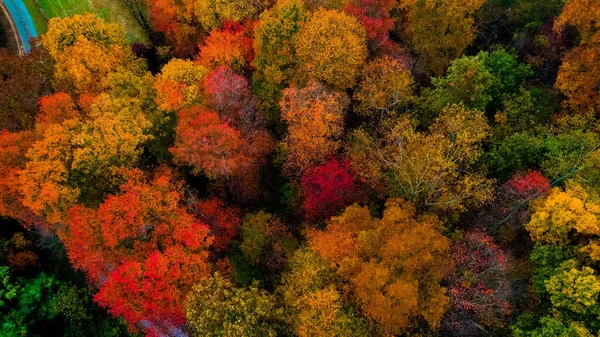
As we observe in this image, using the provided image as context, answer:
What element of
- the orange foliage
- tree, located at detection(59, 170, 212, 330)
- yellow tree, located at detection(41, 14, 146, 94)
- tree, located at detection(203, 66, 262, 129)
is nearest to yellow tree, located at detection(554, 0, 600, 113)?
tree, located at detection(203, 66, 262, 129)

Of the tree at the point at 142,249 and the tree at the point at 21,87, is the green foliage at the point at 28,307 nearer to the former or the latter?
the tree at the point at 142,249

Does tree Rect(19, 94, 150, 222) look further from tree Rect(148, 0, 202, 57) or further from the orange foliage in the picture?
tree Rect(148, 0, 202, 57)

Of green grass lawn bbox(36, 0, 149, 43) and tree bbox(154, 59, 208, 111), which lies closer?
tree bbox(154, 59, 208, 111)

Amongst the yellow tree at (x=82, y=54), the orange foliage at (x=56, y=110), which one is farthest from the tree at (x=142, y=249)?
the yellow tree at (x=82, y=54)

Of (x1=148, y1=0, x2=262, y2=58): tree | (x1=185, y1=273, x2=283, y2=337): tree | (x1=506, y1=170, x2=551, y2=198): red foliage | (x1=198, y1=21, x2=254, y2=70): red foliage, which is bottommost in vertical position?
(x1=185, y1=273, x2=283, y2=337): tree

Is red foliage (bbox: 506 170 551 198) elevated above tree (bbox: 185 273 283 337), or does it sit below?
above

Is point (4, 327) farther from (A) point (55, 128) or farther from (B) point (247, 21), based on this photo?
(B) point (247, 21)

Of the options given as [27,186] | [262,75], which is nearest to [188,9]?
[262,75]

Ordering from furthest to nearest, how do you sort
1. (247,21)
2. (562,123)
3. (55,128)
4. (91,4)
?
(91,4), (247,21), (562,123), (55,128)
